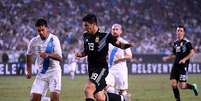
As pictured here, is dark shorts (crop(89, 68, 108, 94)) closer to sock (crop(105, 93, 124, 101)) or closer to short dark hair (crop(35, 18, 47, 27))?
sock (crop(105, 93, 124, 101))

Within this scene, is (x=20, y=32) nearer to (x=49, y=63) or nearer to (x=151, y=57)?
(x=151, y=57)

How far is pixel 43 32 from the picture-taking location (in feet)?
41.3

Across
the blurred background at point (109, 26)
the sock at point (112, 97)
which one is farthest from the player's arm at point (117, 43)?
the blurred background at point (109, 26)

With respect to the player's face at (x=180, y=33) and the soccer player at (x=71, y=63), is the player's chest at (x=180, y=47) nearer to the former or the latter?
the player's face at (x=180, y=33)

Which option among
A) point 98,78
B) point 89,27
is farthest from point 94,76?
point 89,27

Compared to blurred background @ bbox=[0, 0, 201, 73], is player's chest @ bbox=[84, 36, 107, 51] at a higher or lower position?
lower

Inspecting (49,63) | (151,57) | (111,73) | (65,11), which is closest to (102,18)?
(65,11)

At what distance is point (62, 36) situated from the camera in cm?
A: 4138

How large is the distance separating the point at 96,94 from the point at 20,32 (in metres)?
29.3

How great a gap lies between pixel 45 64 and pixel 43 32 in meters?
0.87

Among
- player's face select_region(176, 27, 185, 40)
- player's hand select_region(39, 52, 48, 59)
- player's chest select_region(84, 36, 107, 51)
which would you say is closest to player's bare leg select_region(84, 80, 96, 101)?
player's chest select_region(84, 36, 107, 51)

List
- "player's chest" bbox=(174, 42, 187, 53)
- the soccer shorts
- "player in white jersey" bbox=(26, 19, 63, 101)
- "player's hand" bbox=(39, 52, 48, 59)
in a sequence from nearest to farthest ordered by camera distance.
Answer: "player's hand" bbox=(39, 52, 48, 59) → "player in white jersey" bbox=(26, 19, 63, 101) → the soccer shorts → "player's chest" bbox=(174, 42, 187, 53)

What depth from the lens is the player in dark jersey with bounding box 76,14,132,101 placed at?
11422mm

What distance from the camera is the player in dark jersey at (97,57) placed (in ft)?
37.5
